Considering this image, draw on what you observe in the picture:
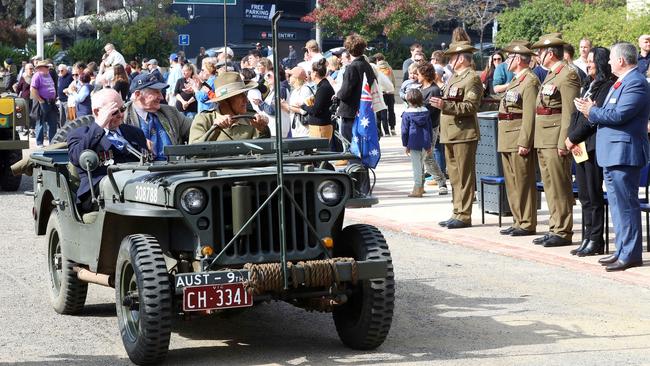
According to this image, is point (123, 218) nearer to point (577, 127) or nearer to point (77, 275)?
point (77, 275)

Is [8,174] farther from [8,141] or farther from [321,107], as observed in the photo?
[321,107]

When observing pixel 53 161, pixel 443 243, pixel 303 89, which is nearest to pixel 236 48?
pixel 303 89

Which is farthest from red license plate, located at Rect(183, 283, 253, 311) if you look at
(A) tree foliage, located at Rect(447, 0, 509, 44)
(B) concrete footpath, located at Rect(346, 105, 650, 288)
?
(A) tree foliage, located at Rect(447, 0, 509, 44)

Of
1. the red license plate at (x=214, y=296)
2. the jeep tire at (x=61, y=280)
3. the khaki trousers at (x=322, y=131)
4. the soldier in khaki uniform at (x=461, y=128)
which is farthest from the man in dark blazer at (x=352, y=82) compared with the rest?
the red license plate at (x=214, y=296)

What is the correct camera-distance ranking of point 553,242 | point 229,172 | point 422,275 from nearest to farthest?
point 229,172, point 422,275, point 553,242

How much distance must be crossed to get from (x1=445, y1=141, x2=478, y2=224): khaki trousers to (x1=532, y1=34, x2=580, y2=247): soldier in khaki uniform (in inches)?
55.2

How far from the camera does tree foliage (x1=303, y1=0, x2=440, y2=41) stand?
150ft

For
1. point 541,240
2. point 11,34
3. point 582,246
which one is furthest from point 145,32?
point 582,246

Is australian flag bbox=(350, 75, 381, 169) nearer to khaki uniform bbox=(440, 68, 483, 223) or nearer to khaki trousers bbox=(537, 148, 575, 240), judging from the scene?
khaki uniform bbox=(440, 68, 483, 223)

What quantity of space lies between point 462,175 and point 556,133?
1.83m

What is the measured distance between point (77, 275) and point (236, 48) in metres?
44.1

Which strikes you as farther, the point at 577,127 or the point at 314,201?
the point at 577,127

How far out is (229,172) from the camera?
7660 mm

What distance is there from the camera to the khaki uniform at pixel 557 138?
12.0 meters
